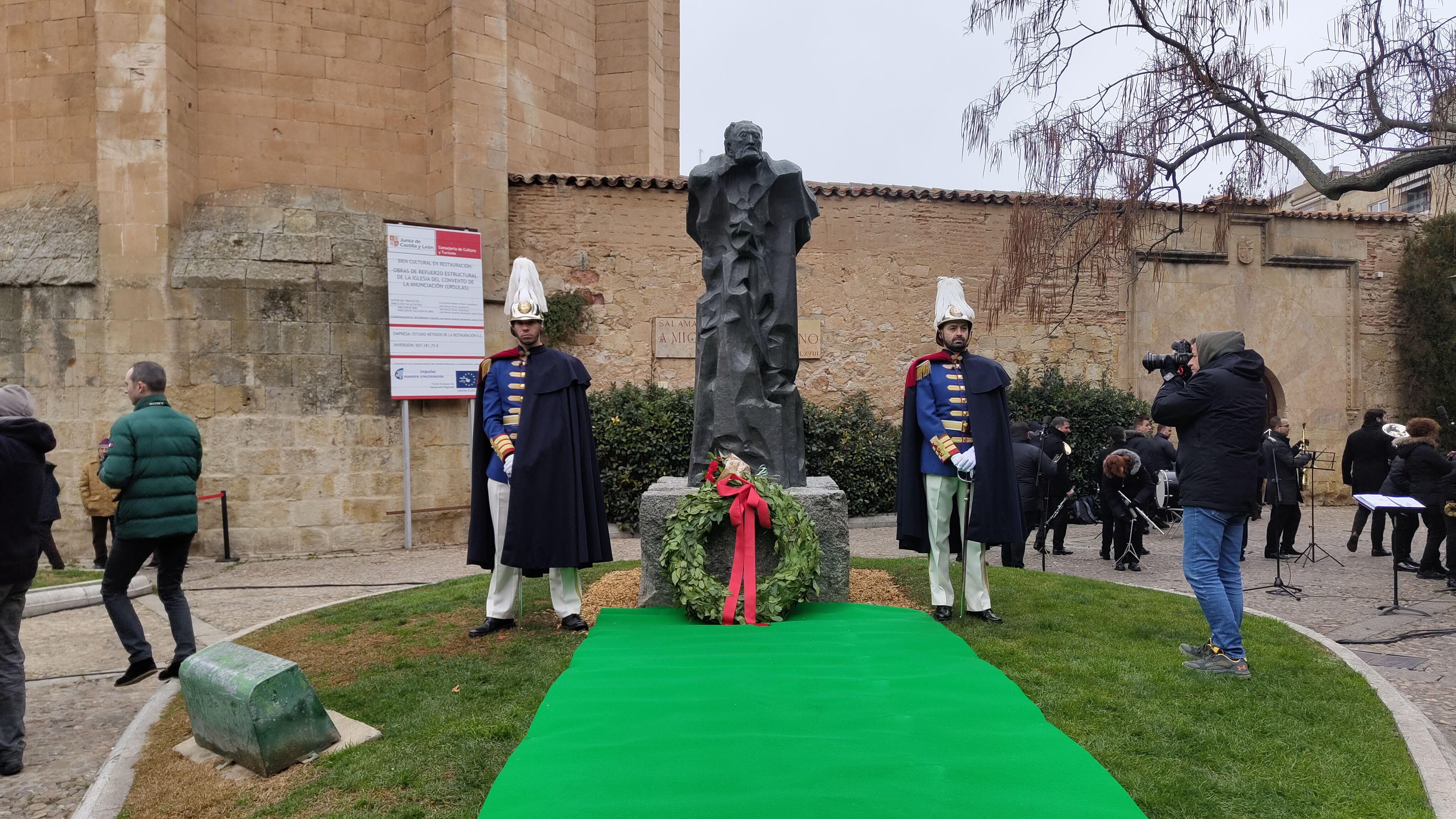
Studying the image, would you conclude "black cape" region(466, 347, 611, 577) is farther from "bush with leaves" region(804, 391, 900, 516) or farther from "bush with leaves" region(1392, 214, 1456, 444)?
"bush with leaves" region(1392, 214, 1456, 444)

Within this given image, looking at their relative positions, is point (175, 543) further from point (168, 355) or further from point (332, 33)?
point (332, 33)

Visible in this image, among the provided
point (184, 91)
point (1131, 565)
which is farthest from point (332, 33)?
point (1131, 565)

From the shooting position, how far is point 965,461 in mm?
6316

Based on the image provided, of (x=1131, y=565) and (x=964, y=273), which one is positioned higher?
(x=964, y=273)

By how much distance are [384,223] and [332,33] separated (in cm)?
288

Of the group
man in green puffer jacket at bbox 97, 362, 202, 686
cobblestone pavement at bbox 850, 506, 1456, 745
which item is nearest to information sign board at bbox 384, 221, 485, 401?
cobblestone pavement at bbox 850, 506, 1456, 745

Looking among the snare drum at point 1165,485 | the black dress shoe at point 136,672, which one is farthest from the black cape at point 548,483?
the snare drum at point 1165,485

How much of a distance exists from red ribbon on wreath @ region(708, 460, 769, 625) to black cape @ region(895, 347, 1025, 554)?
3.71 ft

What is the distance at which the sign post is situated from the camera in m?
12.4

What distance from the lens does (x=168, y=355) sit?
11766 millimetres

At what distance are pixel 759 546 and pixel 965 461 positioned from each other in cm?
153

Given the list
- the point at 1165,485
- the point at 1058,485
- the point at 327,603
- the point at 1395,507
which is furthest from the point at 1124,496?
the point at 327,603

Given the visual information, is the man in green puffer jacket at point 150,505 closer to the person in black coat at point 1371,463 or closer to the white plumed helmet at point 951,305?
the white plumed helmet at point 951,305

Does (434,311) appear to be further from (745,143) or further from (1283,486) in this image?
(1283,486)
